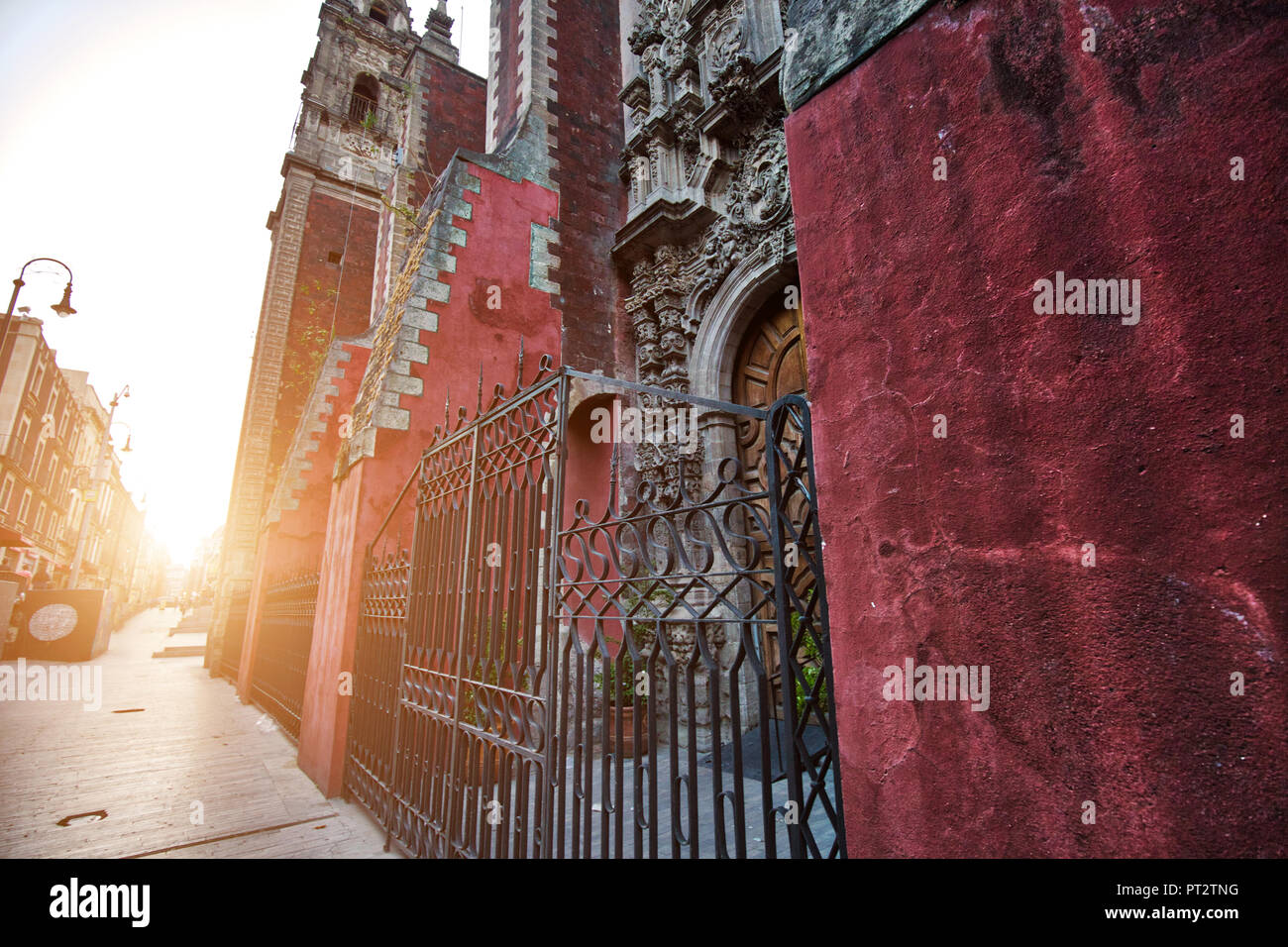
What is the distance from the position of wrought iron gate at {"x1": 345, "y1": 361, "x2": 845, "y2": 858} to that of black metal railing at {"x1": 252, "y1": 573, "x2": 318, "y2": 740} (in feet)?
6.79

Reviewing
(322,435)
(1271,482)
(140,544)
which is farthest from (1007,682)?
(140,544)

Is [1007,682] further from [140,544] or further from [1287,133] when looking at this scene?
[140,544]

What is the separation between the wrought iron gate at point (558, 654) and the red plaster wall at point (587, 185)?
441cm

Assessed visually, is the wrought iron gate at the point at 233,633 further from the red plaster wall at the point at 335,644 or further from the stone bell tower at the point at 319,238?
the red plaster wall at the point at 335,644

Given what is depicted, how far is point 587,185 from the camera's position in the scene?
8453 millimetres

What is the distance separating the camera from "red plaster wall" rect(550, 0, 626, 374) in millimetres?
7957

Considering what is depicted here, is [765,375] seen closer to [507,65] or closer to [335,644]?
[335,644]

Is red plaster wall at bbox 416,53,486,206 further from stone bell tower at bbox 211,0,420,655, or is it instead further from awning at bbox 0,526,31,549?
awning at bbox 0,526,31,549

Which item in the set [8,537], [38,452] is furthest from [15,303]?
[38,452]

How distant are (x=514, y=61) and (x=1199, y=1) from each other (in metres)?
9.85

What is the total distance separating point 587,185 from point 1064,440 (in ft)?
27.9

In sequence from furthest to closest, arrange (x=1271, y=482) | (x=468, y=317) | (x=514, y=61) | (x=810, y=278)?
(x=514, y=61) < (x=468, y=317) < (x=810, y=278) < (x=1271, y=482)

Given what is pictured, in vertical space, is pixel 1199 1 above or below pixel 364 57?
below

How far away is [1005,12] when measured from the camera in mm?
1390
